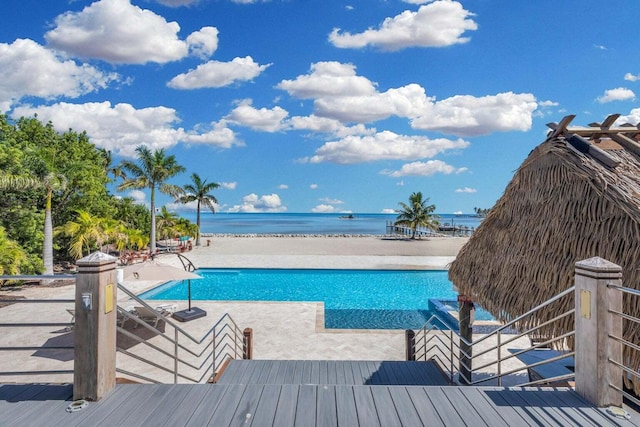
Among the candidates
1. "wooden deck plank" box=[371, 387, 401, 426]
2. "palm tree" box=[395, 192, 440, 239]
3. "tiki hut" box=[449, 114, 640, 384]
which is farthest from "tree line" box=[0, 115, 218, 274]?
"palm tree" box=[395, 192, 440, 239]

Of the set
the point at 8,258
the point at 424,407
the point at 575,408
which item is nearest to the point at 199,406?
the point at 424,407

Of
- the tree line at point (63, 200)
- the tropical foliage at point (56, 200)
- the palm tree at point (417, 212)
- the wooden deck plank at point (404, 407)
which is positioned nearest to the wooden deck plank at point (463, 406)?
the wooden deck plank at point (404, 407)

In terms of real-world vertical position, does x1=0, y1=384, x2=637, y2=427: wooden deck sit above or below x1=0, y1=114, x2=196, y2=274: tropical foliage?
below

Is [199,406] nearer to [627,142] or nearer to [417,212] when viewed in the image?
[627,142]

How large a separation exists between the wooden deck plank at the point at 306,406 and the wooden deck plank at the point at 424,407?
870 mm

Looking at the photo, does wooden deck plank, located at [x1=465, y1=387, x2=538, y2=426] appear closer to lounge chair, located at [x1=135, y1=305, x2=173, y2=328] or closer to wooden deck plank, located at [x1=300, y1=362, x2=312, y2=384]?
wooden deck plank, located at [x1=300, y1=362, x2=312, y2=384]

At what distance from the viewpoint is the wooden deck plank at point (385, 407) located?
2664 millimetres

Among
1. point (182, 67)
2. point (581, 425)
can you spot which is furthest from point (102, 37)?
point (581, 425)

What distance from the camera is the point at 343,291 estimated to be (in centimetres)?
1440

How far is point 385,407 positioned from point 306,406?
675 mm

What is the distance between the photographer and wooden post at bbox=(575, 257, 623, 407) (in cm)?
278

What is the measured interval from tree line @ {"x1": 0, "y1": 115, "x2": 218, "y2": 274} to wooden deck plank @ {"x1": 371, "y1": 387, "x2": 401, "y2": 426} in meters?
12.7

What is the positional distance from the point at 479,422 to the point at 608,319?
1.38 m

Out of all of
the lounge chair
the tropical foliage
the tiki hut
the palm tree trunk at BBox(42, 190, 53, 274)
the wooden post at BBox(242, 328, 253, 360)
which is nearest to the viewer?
the tiki hut
